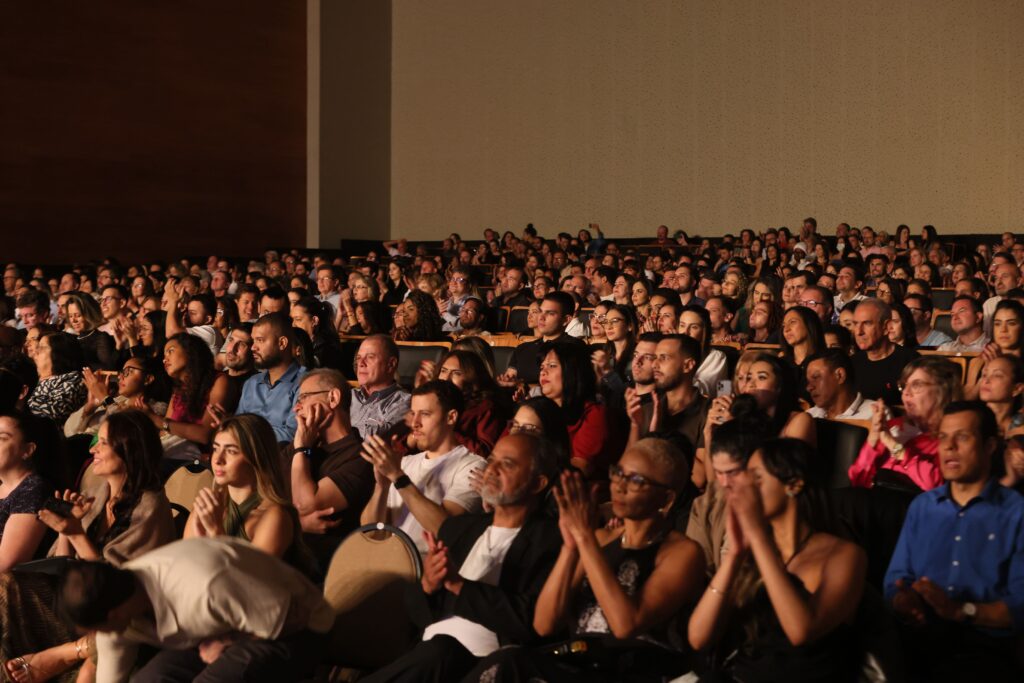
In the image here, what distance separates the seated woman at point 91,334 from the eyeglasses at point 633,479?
4952mm

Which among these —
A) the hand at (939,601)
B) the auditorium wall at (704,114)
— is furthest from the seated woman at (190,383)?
the auditorium wall at (704,114)

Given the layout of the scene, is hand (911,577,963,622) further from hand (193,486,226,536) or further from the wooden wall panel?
the wooden wall panel

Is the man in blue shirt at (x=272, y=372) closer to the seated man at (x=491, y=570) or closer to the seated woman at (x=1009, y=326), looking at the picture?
the seated man at (x=491, y=570)

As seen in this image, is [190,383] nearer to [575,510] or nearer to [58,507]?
[58,507]

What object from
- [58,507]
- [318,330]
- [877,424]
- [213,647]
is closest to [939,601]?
[877,424]

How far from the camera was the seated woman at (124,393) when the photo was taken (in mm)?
5059

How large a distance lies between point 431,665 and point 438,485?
105cm

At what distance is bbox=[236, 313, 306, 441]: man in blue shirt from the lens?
530cm

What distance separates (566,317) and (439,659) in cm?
433

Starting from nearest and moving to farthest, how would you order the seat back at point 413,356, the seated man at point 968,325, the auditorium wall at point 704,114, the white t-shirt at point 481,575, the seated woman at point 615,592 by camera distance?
the seated woman at point 615,592 → the white t-shirt at point 481,575 → the seat back at point 413,356 → the seated man at point 968,325 → the auditorium wall at point 704,114

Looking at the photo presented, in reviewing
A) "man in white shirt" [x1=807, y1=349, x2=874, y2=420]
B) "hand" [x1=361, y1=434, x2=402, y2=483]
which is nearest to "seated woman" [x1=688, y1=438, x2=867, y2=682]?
"hand" [x1=361, y1=434, x2=402, y2=483]

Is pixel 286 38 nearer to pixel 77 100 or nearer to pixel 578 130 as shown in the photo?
pixel 77 100

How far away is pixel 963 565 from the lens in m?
2.90

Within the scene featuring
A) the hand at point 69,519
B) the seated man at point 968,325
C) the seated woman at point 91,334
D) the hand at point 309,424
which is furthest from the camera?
the seated woman at point 91,334
